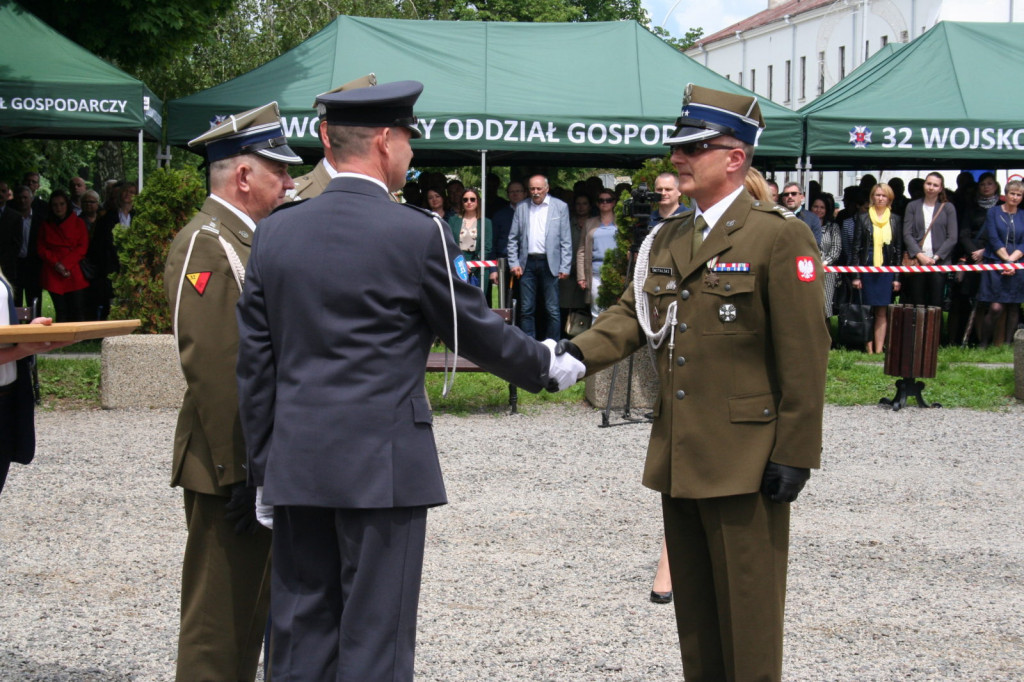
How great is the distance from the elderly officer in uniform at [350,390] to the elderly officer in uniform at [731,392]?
0.80 meters

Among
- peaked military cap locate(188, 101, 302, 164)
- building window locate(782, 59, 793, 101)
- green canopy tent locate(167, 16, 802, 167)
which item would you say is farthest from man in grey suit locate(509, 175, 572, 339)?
building window locate(782, 59, 793, 101)

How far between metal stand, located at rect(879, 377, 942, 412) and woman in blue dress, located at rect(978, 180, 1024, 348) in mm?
3889

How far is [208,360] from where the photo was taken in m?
3.48

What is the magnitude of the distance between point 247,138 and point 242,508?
119 centimetres

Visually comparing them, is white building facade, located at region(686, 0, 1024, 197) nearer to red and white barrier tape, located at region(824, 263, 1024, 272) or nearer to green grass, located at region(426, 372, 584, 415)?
red and white barrier tape, located at region(824, 263, 1024, 272)

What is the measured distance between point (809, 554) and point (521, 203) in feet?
26.4

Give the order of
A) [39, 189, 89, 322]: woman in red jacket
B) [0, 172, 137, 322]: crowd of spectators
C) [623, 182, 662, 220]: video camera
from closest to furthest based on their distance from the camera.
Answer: [623, 182, 662, 220]: video camera < [0, 172, 137, 322]: crowd of spectators < [39, 189, 89, 322]: woman in red jacket

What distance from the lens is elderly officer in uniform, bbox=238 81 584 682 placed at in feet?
9.89

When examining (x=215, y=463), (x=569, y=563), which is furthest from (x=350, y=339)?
(x=569, y=563)

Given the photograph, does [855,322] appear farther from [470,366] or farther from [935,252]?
[470,366]

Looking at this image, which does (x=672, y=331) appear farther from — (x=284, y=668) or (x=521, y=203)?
(x=521, y=203)

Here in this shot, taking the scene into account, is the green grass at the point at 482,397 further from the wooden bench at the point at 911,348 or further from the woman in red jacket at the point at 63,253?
the woman in red jacket at the point at 63,253

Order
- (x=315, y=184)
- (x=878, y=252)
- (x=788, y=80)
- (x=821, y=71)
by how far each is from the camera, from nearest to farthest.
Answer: (x=315, y=184) < (x=878, y=252) < (x=821, y=71) < (x=788, y=80)

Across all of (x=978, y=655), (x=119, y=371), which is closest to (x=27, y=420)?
(x=978, y=655)
